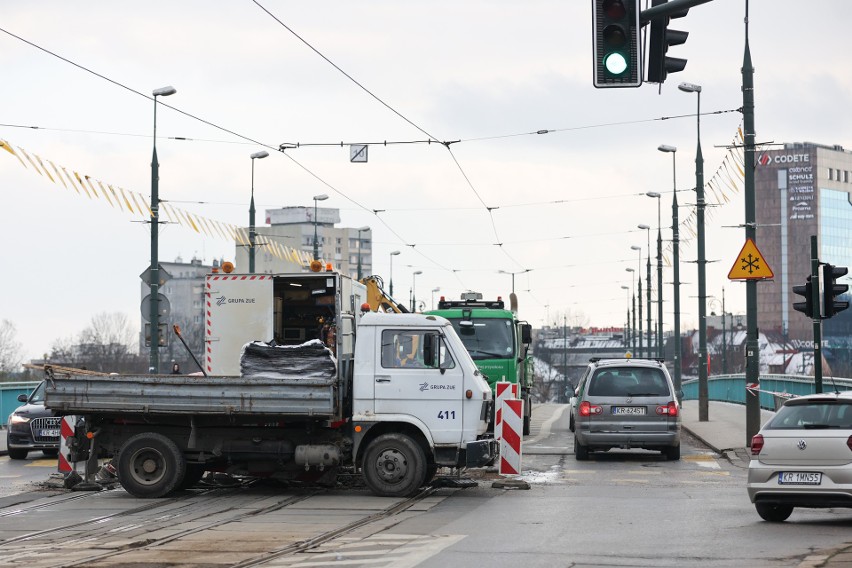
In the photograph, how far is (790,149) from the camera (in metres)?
184

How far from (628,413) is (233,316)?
7.11 meters

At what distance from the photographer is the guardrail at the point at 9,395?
112ft

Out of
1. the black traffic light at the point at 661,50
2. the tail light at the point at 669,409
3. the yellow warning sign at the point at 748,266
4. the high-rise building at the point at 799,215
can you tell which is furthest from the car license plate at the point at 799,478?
the high-rise building at the point at 799,215

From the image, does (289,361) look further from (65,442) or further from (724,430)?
(724,430)

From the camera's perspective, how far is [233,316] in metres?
19.7

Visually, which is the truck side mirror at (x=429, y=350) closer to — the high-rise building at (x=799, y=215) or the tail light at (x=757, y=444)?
the tail light at (x=757, y=444)

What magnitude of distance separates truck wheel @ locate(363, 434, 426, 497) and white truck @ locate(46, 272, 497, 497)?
0.01 meters

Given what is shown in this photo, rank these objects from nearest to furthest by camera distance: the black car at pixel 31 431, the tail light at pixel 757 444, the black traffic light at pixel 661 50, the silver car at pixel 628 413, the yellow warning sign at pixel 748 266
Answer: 1. the black traffic light at pixel 661 50
2. the tail light at pixel 757 444
3. the silver car at pixel 628 413
4. the yellow warning sign at pixel 748 266
5. the black car at pixel 31 431

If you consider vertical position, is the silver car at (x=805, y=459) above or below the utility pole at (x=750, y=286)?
below

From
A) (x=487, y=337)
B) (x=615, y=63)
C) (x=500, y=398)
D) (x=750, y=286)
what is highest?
(x=615, y=63)

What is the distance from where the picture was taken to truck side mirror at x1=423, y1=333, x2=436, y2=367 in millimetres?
16922

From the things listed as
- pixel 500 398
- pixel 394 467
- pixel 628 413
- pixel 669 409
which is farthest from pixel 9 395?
pixel 394 467

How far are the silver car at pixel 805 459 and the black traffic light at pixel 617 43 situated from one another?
427 cm

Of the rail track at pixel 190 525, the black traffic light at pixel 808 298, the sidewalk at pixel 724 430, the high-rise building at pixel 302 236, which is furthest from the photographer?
the high-rise building at pixel 302 236
